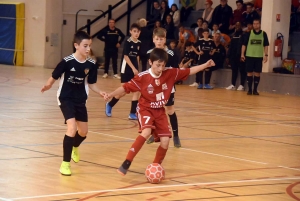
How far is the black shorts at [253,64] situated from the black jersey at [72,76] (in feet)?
39.9

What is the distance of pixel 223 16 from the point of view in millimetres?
22125

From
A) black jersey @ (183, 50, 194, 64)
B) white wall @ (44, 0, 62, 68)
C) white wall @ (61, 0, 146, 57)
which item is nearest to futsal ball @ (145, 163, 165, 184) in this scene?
black jersey @ (183, 50, 194, 64)

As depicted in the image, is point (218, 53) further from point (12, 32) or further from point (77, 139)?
point (77, 139)

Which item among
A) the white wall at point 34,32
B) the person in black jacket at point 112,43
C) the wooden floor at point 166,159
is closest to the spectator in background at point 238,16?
the person in black jacket at point 112,43

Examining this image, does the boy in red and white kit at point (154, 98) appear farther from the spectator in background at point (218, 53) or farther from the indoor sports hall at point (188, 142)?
the spectator in background at point (218, 53)

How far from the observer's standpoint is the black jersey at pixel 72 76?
6.91m

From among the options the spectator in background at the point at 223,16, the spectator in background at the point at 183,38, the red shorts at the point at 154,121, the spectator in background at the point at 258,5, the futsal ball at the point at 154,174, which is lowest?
the futsal ball at the point at 154,174

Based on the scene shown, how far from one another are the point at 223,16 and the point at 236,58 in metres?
2.75

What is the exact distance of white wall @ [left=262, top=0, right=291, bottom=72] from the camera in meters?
19.9

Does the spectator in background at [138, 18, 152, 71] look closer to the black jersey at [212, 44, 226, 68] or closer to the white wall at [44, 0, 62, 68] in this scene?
the black jersey at [212, 44, 226, 68]

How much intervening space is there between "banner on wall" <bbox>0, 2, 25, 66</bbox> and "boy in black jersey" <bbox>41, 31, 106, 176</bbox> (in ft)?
66.9

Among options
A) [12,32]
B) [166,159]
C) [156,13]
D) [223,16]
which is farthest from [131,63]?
[12,32]

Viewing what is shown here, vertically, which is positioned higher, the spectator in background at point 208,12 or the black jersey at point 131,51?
the spectator in background at point 208,12

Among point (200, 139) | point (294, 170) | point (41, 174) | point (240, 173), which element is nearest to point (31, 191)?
point (41, 174)
